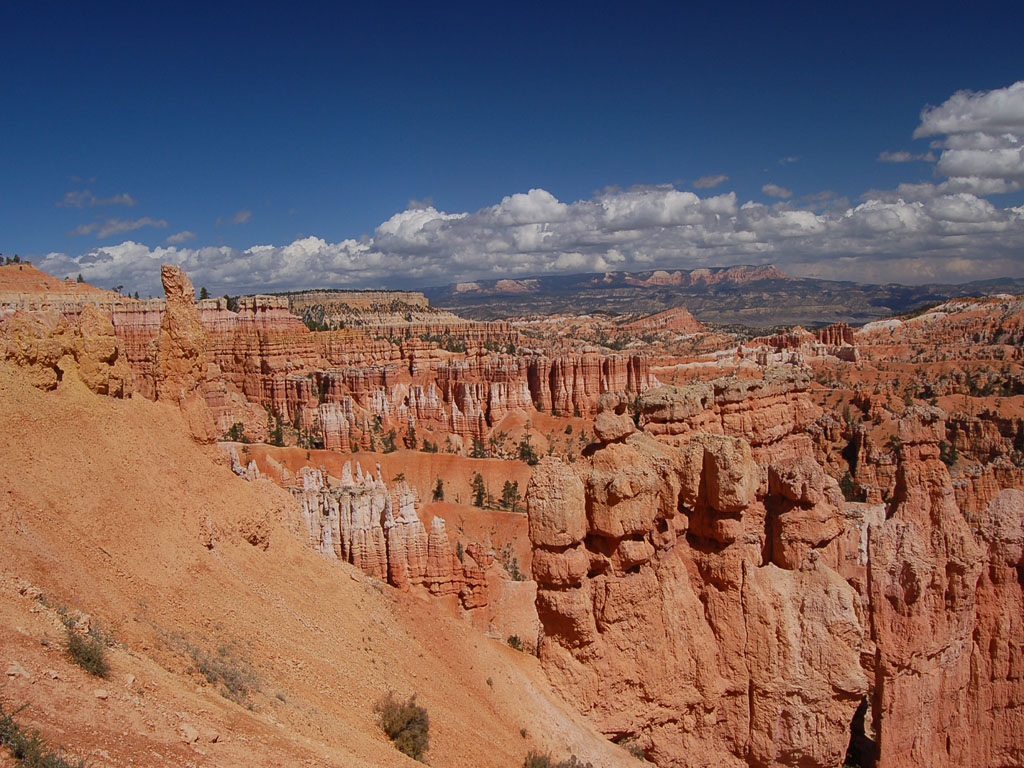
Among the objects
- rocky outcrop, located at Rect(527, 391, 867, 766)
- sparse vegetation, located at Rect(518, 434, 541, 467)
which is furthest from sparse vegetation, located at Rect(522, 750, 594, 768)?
sparse vegetation, located at Rect(518, 434, 541, 467)

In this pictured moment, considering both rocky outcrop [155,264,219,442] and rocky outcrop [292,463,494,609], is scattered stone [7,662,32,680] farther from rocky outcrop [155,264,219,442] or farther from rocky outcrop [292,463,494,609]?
rocky outcrop [292,463,494,609]

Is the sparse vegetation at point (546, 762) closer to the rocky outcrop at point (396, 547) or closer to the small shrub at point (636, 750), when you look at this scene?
the small shrub at point (636, 750)

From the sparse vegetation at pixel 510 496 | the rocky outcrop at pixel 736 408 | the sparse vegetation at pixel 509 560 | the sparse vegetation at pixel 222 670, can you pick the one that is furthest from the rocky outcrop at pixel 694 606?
the sparse vegetation at pixel 510 496

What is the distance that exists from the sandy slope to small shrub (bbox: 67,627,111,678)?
4.3 inches

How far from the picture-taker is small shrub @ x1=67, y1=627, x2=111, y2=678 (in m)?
6.87

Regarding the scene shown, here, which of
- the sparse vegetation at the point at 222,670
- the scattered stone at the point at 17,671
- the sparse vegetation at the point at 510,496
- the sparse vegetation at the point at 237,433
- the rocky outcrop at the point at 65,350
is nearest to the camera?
the scattered stone at the point at 17,671

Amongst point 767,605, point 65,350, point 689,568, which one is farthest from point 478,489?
point 65,350

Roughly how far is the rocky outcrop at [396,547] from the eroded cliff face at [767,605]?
576cm

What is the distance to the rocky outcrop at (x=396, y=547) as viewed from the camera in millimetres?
18812

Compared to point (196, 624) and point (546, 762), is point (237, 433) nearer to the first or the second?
point (196, 624)

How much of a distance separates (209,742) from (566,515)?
280 inches

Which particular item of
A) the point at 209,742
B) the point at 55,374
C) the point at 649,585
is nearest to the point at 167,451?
the point at 55,374

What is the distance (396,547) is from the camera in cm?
1877

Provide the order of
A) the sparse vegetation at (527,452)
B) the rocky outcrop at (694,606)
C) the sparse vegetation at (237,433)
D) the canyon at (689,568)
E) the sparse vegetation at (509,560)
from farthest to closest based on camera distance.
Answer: the sparse vegetation at (527,452) < the sparse vegetation at (237,433) < the sparse vegetation at (509,560) < the rocky outcrop at (694,606) < the canyon at (689,568)
